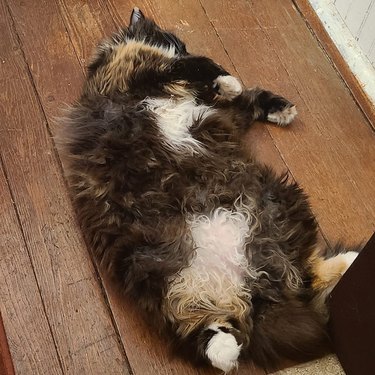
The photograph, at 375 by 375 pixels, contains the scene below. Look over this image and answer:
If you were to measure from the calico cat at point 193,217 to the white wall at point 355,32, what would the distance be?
56 centimetres

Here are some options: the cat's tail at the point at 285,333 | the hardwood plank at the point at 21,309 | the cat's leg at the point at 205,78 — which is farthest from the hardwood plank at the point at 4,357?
the cat's leg at the point at 205,78

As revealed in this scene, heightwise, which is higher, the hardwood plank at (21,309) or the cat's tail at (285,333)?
the cat's tail at (285,333)

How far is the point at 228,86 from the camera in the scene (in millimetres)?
1958

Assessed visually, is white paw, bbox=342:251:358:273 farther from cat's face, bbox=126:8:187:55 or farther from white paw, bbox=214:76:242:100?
cat's face, bbox=126:8:187:55

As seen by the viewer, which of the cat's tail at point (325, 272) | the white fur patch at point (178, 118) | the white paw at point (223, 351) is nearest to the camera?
the white paw at point (223, 351)

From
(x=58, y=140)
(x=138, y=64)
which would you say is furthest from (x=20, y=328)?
(x=138, y=64)

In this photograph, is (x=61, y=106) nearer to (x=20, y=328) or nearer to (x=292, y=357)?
(x=20, y=328)

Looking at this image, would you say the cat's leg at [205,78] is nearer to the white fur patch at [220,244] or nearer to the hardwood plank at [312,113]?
the hardwood plank at [312,113]

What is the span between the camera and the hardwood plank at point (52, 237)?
167cm

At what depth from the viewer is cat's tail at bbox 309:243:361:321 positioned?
1.61 m

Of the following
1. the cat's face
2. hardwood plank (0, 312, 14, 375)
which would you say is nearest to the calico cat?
the cat's face

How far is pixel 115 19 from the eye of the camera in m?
2.35

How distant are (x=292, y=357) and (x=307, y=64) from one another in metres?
1.18

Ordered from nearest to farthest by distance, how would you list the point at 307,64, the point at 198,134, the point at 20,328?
the point at 20,328, the point at 198,134, the point at 307,64
